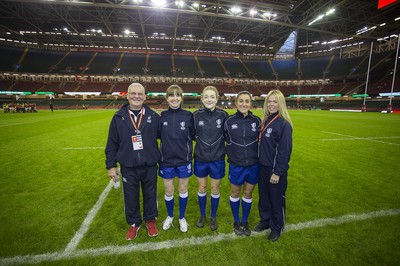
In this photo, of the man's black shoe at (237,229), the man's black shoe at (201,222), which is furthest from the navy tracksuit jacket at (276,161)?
the man's black shoe at (201,222)

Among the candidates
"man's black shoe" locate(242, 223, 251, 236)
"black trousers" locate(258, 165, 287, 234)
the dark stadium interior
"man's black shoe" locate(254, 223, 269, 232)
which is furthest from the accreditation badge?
the dark stadium interior

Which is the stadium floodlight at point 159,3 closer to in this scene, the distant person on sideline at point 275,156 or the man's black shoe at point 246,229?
the distant person on sideline at point 275,156

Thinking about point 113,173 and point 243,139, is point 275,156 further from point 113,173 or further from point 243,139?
point 113,173

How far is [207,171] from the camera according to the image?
2.99m

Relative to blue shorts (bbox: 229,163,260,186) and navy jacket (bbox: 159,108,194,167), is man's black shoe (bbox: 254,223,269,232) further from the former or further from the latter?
navy jacket (bbox: 159,108,194,167)

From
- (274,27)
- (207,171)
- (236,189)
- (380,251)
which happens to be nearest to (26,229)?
(207,171)

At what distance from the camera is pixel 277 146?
264 cm

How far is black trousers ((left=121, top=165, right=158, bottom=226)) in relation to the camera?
9.05 feet

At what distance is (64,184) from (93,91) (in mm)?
50176

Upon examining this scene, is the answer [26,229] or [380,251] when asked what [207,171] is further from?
[26,229]

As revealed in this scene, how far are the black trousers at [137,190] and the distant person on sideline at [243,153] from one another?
125cm

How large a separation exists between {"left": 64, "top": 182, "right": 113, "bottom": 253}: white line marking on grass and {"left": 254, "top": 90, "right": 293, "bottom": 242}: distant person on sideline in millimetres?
2606

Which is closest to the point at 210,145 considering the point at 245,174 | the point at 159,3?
the point at 245,174

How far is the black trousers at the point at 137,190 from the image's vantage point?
9.05 feet
